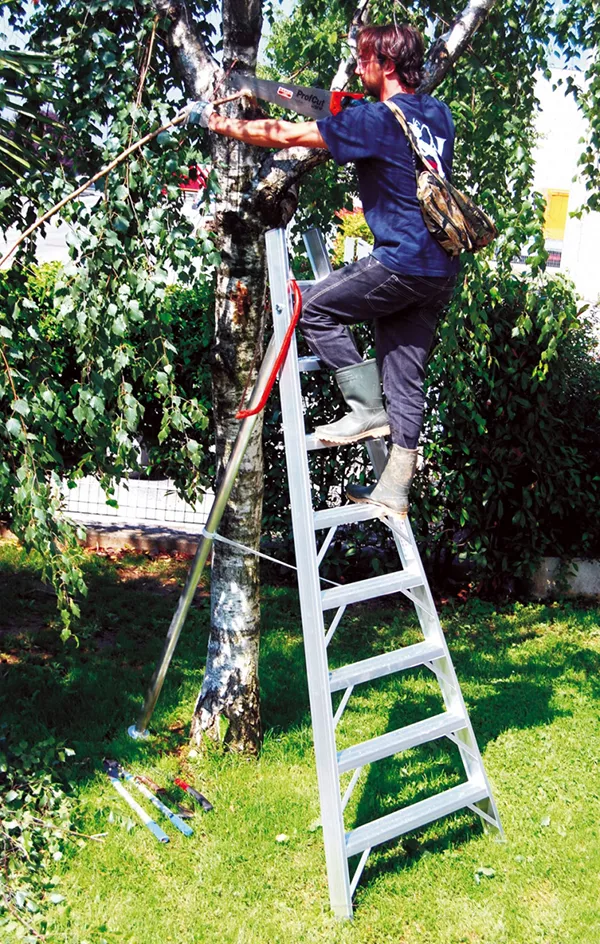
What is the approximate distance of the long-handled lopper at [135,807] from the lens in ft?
12.6

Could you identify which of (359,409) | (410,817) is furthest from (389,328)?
(410,817)

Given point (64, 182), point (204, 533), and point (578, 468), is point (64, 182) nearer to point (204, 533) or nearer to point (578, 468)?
point (204, 533)

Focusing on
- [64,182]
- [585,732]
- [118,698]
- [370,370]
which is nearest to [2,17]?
[64,182]

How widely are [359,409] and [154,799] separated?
1.81m

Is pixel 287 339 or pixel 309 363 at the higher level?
pixel 287 339

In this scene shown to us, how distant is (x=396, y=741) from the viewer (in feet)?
11.9

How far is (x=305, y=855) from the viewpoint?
12.6 ft

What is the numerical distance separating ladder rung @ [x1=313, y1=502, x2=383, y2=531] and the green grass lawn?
51.0 inches

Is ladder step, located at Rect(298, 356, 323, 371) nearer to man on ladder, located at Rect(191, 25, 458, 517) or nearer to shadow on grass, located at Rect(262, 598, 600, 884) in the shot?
man on ladder, located at Rect(191, 25, 458, 517)

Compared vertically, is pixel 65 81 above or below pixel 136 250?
above

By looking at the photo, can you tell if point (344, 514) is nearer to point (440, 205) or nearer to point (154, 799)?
point (440, 205)

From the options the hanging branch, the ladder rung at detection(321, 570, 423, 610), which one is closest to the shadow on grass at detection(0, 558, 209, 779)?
the ladder rung at detection(321, 570, 423, 610)

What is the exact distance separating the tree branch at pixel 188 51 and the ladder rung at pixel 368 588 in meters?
2.12

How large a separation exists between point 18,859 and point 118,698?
1351 millimetres
